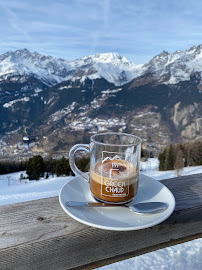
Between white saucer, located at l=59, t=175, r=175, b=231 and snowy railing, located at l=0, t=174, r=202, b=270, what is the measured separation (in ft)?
0.23

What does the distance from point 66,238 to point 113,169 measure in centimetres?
35

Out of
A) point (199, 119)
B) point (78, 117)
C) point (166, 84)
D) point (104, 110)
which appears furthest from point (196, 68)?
point (78, 117)

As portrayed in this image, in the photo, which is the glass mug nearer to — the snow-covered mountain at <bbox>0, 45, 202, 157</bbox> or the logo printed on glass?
the logo printed on glass

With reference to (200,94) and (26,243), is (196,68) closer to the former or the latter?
(200,94)

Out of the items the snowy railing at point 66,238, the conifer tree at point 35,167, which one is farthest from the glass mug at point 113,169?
the conifer tree at point 35,167

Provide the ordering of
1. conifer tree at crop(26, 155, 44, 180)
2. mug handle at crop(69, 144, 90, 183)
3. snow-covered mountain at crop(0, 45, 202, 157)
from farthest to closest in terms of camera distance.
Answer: snow-covered mountain at crop(0, 45, 202, 157) → conifer tree at crop(26, 155, 44, 180) → mug handle at crop(69, 144, 90, 183)

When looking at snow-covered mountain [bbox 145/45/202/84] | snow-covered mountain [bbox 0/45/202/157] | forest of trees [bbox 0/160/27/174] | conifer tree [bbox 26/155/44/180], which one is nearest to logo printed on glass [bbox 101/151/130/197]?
conifer tree [bbox 26/155/44/180]

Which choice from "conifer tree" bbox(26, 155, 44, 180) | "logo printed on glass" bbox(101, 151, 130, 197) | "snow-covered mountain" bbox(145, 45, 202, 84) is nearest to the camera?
"logo printed on glass" bbox(101, 151, 130, 197)

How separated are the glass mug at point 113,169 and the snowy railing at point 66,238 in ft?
0.54

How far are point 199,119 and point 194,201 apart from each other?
126 m

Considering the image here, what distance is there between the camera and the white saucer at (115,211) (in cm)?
79

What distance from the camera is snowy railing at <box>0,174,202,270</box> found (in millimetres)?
772

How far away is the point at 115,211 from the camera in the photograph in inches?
35.4

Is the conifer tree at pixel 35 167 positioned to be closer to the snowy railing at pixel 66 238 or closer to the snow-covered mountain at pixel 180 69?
the snowy railing at pixel 66 238
